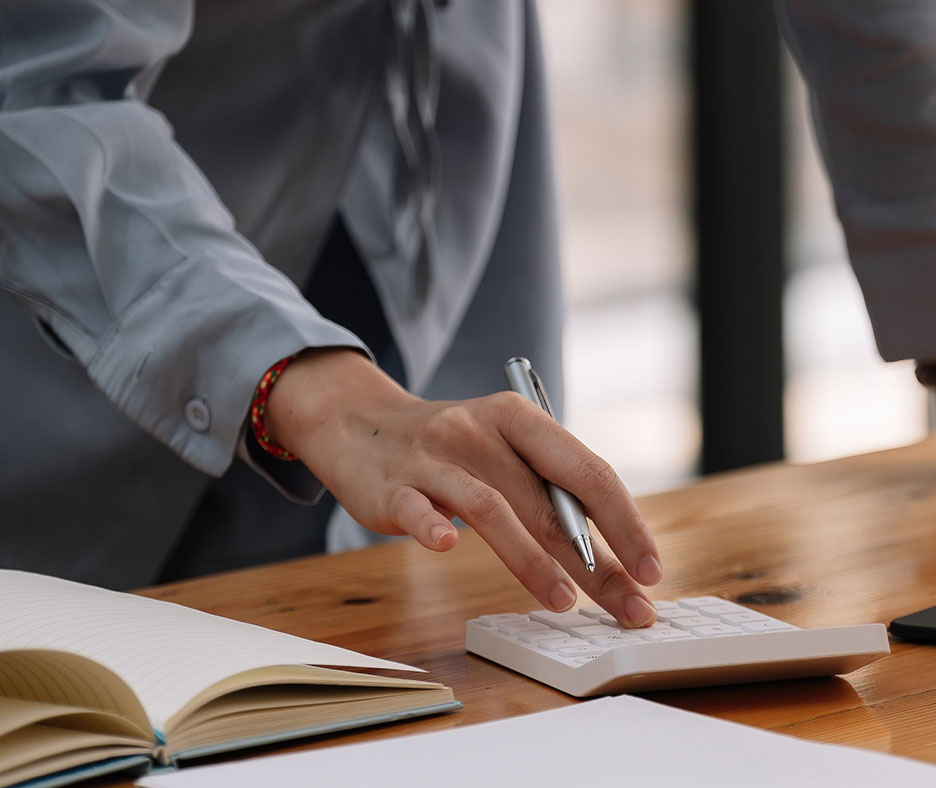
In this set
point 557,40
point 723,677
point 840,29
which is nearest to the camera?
point 723,677

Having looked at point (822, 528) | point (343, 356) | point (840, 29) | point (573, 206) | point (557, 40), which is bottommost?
point (573, 206)

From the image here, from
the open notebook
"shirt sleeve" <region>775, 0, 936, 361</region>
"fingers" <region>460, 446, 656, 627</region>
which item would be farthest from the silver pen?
"shirt sleeve" <region>775, 0, 936, 361</region>

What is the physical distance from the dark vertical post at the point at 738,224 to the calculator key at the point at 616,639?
2903 millimetres

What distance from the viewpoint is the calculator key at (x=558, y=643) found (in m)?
0.54

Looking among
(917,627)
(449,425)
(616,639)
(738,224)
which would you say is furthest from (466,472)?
(738,224)

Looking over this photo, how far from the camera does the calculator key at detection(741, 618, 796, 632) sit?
1.75ft

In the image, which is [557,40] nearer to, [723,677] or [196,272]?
[196,272]

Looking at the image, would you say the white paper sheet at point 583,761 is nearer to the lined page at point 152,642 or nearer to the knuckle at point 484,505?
the lined page at point 152,642

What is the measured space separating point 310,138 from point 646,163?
2.32m

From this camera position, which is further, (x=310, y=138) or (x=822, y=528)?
(x=310, y=138)

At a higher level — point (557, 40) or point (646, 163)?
point (557, 40)

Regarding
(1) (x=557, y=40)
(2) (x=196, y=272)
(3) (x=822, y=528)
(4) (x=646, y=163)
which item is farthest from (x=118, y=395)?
(4) (x=646, y=163)

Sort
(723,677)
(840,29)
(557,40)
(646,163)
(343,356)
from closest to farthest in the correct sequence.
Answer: (723,677) < (343,356) < (840,29) < (557,40) < (646,163)

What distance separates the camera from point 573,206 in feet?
10.4
